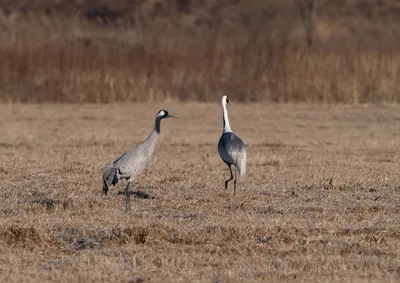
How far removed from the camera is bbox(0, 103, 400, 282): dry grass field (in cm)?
710

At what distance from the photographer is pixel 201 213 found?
8.99 meters

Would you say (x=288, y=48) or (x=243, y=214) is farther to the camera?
(x=288, y=48)

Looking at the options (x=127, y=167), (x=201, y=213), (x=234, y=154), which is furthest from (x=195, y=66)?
(x=201, y=213)

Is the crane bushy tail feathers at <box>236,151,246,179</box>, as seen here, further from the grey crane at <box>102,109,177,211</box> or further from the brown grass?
the brown grass

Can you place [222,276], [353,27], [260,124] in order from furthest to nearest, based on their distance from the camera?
[353,27], [260,124], [222,276]

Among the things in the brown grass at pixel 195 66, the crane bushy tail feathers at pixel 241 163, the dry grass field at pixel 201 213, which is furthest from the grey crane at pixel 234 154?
the brown grass at pixel 195 66

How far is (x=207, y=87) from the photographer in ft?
74.5

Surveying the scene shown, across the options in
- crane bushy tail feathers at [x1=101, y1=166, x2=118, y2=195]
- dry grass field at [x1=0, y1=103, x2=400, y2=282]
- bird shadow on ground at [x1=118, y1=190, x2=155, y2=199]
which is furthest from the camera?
bird shadow on ground at [x1=118, y1=190, x2=155, y2=199]

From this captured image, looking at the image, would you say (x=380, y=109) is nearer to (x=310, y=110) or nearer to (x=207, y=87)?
(x=310, y=110)

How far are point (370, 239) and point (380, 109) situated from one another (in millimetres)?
12751

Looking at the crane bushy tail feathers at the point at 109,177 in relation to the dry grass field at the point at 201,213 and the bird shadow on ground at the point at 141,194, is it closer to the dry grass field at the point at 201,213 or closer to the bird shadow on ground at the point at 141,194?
the dry grass field at the point at 201,213

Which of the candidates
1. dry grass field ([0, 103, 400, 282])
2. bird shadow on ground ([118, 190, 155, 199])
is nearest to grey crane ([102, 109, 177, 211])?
dry grass field ([0, 103, 400, 282])

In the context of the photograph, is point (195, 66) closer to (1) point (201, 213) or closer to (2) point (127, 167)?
(2) point (127, 167)

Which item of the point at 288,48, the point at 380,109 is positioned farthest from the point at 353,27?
the point at 380,109
